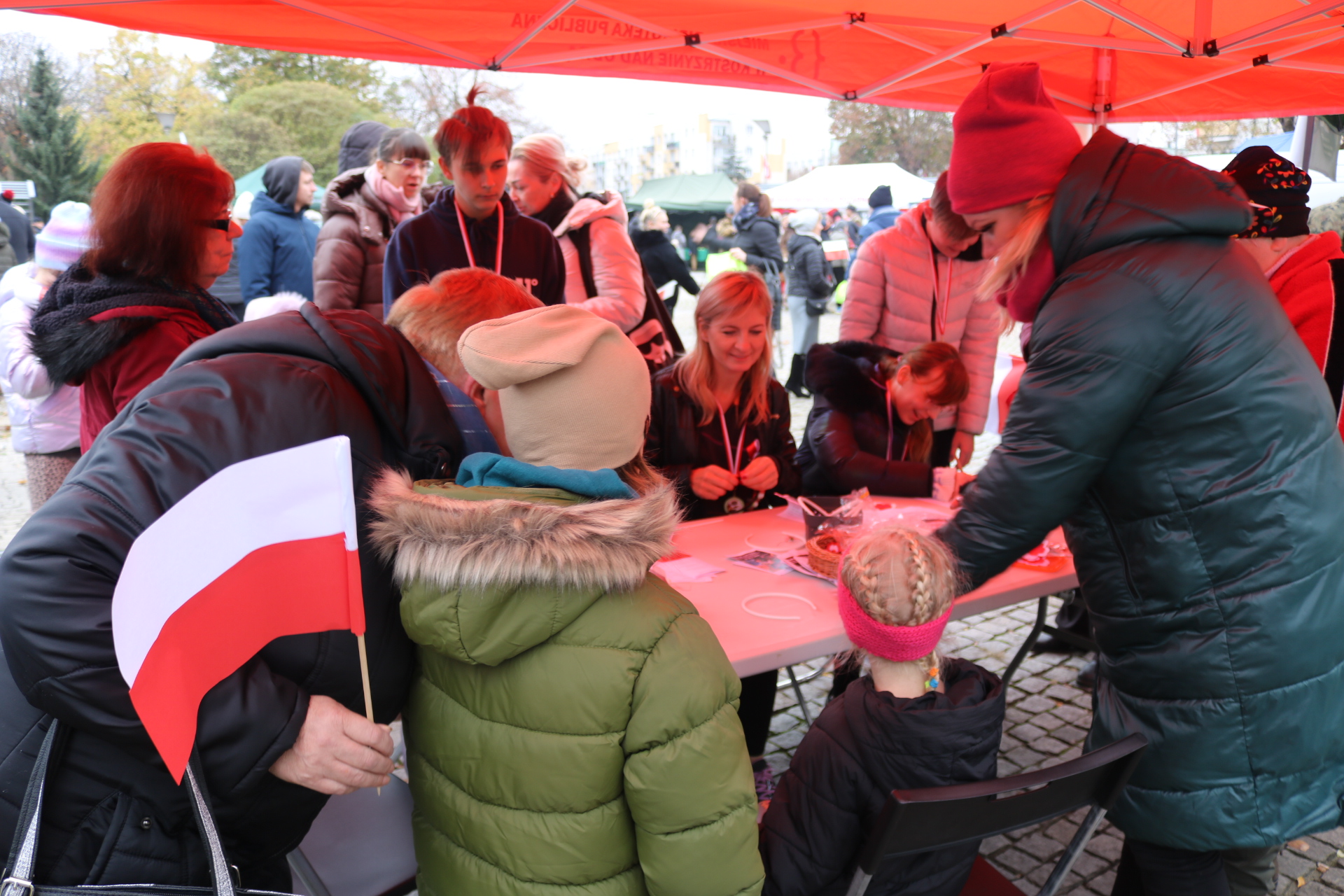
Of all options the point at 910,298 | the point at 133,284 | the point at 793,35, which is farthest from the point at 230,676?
the point at 793,35

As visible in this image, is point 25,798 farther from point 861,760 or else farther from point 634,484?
point 861,760

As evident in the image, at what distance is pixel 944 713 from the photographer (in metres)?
1.55

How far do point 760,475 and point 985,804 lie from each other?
175 cm

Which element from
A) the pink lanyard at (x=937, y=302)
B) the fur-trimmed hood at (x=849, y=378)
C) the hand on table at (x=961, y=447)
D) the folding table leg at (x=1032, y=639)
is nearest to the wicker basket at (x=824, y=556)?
the fur-trimmed hood at (x=849, y=378)

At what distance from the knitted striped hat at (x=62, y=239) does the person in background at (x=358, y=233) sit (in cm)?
90

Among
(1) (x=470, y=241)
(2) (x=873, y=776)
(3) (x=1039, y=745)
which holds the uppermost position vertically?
(1) (x=470, y=241)

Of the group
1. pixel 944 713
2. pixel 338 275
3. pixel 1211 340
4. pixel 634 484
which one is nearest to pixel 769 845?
pixel 944 713

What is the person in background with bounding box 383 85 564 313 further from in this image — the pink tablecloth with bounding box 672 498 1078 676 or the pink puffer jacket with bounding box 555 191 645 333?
the pink tablecloth with bounding box 672 498 1078 676

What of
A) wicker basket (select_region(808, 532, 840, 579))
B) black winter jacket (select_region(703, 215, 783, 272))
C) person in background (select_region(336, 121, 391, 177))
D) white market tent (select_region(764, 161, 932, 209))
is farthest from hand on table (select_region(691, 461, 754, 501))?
white market tent (select_region(764, 161, 932, 209))

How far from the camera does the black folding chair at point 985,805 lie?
1350 mm

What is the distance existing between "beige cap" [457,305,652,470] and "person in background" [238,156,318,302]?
4.33m

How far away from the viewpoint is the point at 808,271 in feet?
30.7

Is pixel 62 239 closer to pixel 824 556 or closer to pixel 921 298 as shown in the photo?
pixel 824 556

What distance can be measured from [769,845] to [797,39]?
12.8ft
